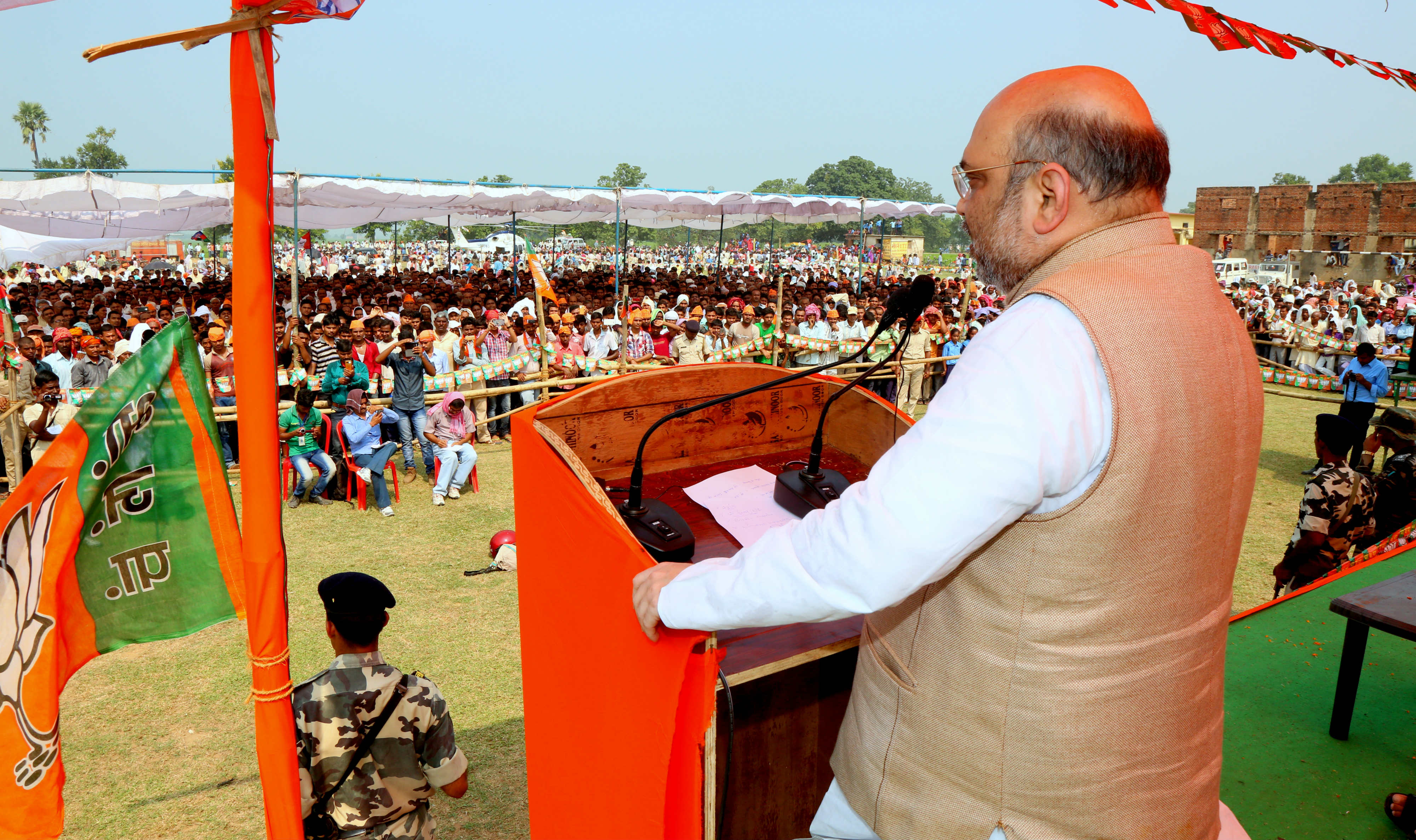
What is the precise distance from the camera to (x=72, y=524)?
2090mm

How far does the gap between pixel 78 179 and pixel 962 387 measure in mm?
16975

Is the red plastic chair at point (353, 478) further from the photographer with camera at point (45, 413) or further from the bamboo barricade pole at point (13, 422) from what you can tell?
the bamboo barricade pole at point (13, 422)

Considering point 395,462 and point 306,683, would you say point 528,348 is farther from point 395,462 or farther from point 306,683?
point 306,683

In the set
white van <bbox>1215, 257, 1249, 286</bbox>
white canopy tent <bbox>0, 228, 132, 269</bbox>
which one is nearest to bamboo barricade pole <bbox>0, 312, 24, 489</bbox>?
white canopy tent <bbox>0, 228, 132, 269</bbox>

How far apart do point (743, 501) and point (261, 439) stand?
119 cm

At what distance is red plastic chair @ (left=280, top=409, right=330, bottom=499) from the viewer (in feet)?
29.4

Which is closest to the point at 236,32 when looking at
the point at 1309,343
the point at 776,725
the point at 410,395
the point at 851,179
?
the point at 776,725

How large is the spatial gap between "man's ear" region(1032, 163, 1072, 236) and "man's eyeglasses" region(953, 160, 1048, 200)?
0.02m

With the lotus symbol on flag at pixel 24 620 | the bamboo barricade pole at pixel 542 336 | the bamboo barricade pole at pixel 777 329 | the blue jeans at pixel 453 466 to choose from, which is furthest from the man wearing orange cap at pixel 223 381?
the lotus symbol on flag at pixel 24 620

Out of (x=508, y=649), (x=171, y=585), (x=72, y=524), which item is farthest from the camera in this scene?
(x=508, y=649)

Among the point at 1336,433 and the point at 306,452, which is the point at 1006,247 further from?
the point at 306,452

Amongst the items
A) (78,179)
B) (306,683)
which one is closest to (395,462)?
(306,683)

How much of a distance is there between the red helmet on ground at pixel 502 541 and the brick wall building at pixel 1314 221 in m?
44.5

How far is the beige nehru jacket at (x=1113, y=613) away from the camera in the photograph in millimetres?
1174
